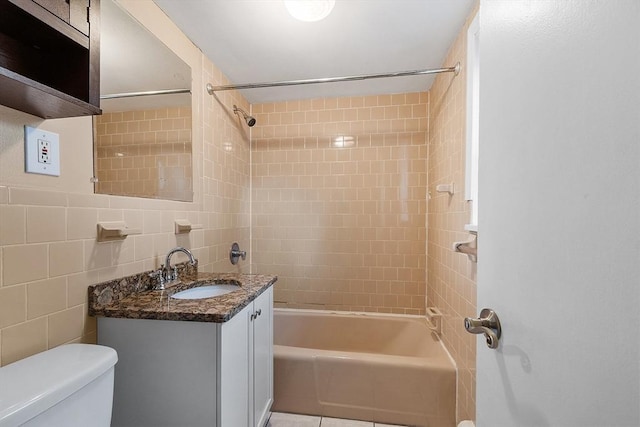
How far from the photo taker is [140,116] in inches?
52.9

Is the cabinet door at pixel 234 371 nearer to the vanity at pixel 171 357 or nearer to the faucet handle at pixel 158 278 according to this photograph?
the vanity at pixel 171 357

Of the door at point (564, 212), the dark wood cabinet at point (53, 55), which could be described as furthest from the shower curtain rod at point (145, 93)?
the door at point (564, 212)

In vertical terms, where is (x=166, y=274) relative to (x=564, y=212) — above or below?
below

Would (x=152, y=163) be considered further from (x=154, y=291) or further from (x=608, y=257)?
(x=608, y=257)

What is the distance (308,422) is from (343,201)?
175 centimetres

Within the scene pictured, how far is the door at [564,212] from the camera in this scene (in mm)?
326

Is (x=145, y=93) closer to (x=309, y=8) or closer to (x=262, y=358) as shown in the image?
(x=309, y=8)

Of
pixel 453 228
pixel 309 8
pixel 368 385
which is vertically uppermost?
pixel 309 8

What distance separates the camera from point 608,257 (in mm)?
344

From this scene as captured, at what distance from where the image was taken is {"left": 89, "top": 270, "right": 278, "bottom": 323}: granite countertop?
0.97 m

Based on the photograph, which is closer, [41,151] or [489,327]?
[489,327]

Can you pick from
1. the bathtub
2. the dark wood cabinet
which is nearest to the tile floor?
the bathtub

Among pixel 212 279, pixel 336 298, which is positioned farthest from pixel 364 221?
pixel 212 279

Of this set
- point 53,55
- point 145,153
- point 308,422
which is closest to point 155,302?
point 145,153
